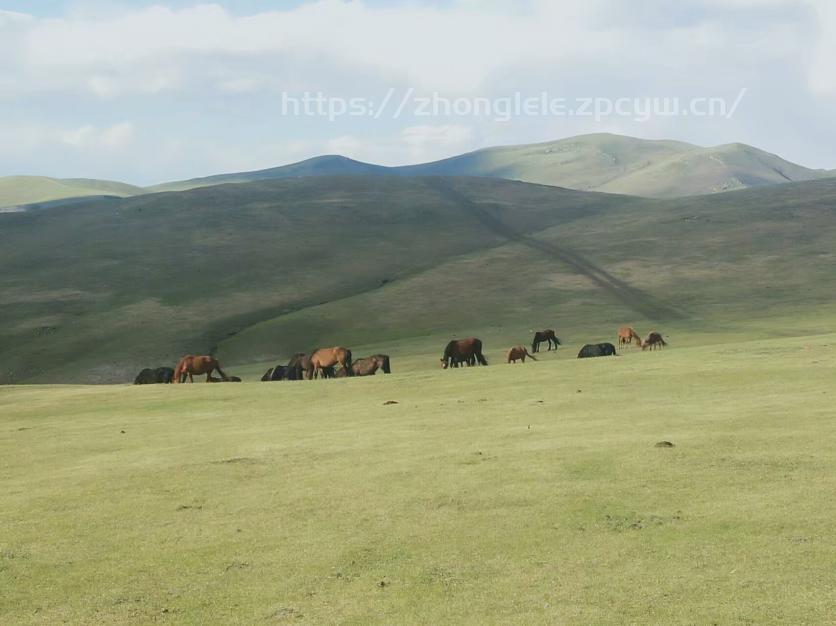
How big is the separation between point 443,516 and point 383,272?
82.5 meters

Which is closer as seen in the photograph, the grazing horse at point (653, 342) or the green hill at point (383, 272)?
the grazing horse at point (653, 342)

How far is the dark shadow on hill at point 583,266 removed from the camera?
66.9 meters

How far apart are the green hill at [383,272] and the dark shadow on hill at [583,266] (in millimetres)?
298

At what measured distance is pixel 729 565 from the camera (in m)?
9.41

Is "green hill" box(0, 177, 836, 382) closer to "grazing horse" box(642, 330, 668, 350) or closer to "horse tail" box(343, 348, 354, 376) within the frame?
"grazing horse" box(642, 330, 668, 350)

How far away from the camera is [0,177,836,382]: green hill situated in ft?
215

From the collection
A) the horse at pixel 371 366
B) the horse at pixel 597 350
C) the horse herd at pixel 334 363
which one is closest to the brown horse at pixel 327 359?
the horse herd at pixel 334 363

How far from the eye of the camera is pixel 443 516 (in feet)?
38.2

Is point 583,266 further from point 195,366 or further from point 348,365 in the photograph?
point 195,366

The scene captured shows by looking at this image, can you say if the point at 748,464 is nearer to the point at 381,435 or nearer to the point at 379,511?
the point at 379,511

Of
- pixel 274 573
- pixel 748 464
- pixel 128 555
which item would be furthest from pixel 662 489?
pixel 128 555

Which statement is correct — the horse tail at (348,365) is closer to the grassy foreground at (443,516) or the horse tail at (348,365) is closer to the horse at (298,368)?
the horse at (298,368)

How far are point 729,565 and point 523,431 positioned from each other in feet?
27.1

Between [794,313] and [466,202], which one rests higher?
[466,202]
